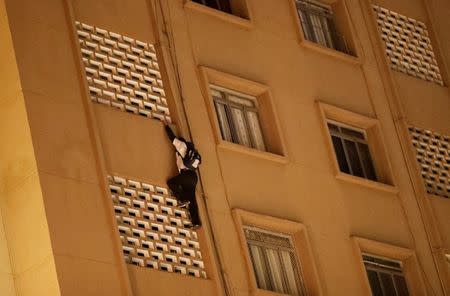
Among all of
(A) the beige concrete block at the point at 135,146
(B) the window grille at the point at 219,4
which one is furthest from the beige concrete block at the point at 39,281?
(B) the window grille at the point at 219,4

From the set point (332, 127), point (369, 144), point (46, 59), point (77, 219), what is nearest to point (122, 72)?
point (46, 59)

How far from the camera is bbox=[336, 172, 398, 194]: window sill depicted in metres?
31.1

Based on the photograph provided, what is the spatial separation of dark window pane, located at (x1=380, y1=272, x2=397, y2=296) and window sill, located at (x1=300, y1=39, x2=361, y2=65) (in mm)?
4504

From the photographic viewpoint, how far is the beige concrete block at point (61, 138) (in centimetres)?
2636

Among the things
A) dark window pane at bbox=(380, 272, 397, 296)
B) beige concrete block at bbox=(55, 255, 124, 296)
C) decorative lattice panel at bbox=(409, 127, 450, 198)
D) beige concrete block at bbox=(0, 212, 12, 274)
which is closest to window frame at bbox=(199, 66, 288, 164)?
dark window pane at bbox=(380, 272, 397, 296)

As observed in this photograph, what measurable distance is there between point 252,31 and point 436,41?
5.40 m

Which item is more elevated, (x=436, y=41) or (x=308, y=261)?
(x=436, y=41)

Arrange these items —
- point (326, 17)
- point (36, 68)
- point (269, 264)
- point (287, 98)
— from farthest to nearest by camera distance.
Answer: point (326, 17) < point (287, 98) < point (269, 264) < point (36, 68)

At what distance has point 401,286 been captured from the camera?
3131 cm

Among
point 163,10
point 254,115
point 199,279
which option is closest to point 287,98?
point 254,115

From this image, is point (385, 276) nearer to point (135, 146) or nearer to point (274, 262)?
point (274, 262)

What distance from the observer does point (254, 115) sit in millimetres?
30922

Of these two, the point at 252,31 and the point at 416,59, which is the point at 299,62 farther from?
the point at 416,59

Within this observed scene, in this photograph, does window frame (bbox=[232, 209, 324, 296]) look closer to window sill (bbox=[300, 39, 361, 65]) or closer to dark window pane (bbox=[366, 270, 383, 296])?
dark window pane (bbox=[366, 270, 383, 296])
